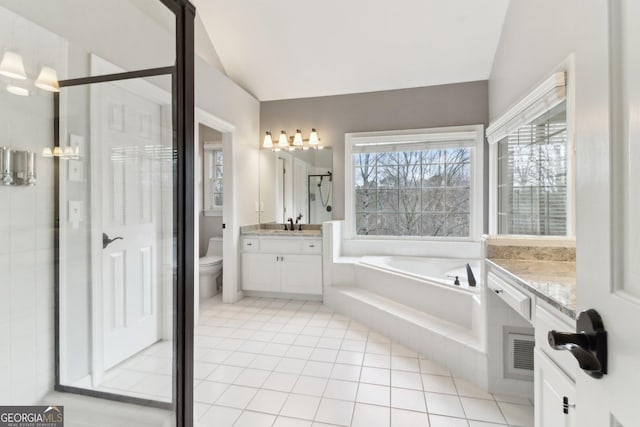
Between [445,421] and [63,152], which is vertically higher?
[63,152]

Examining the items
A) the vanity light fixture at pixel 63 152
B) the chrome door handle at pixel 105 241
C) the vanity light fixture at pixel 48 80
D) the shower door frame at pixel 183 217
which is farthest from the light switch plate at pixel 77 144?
the shower door frame at pixel 183 217

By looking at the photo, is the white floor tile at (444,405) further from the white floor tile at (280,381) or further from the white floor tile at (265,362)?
the white floor tile at (265,362)

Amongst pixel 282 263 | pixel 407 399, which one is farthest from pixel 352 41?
pixel 407 399

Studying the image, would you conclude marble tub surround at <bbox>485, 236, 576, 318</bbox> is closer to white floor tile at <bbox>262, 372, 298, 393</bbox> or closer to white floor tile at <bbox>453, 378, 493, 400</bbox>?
white floor tile at <bbox>453, 378, 493, 400</bbox>

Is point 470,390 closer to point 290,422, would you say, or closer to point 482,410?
point 482,410

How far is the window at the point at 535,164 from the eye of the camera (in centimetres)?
210

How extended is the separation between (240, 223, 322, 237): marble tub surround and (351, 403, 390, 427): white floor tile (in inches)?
84.4

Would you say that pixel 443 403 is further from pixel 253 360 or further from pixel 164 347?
pixel 164 347

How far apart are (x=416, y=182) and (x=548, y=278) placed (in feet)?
8.89

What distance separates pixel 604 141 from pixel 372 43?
126 inches

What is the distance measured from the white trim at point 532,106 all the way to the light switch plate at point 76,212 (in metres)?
3.15


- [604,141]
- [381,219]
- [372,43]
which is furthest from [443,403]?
[372,43]

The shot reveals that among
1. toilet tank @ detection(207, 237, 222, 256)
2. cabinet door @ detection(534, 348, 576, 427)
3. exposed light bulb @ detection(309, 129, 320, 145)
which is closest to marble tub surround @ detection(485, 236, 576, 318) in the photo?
cabinet door @ detection(534, 348, 576, 427)

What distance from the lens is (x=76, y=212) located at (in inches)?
68.1
